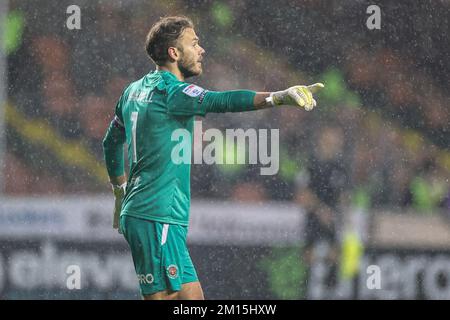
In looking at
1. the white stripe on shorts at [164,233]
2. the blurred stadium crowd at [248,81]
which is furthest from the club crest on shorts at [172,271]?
the blurred stadium crowd at [248,81]

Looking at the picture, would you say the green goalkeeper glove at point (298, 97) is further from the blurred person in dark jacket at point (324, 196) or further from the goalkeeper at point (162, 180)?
the blurred person in dark jacket at point (324, 196)

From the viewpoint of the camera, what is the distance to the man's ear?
4.72m

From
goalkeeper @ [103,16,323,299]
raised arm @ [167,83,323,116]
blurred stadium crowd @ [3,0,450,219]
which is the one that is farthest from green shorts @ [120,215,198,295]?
blurred stadium crowd @ [3,0,450,219]

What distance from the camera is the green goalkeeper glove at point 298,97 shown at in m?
4.09

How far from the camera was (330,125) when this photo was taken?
263 inches

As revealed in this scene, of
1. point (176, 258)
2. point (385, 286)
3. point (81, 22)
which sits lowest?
point (385, 286)

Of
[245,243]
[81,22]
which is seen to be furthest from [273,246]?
[81,22]

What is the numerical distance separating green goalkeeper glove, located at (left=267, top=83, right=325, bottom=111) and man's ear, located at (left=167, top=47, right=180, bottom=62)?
2.29 feet

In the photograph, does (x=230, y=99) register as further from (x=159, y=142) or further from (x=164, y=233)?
(x=164, y=233)

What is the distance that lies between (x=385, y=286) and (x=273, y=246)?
0.81 m

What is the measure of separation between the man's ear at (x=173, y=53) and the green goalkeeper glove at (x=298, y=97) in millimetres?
699

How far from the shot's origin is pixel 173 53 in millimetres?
4727

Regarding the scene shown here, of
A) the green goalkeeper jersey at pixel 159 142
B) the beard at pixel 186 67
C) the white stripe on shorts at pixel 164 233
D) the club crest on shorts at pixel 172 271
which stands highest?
the beard at pixel 186 67

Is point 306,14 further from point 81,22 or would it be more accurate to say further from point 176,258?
point 176,258
